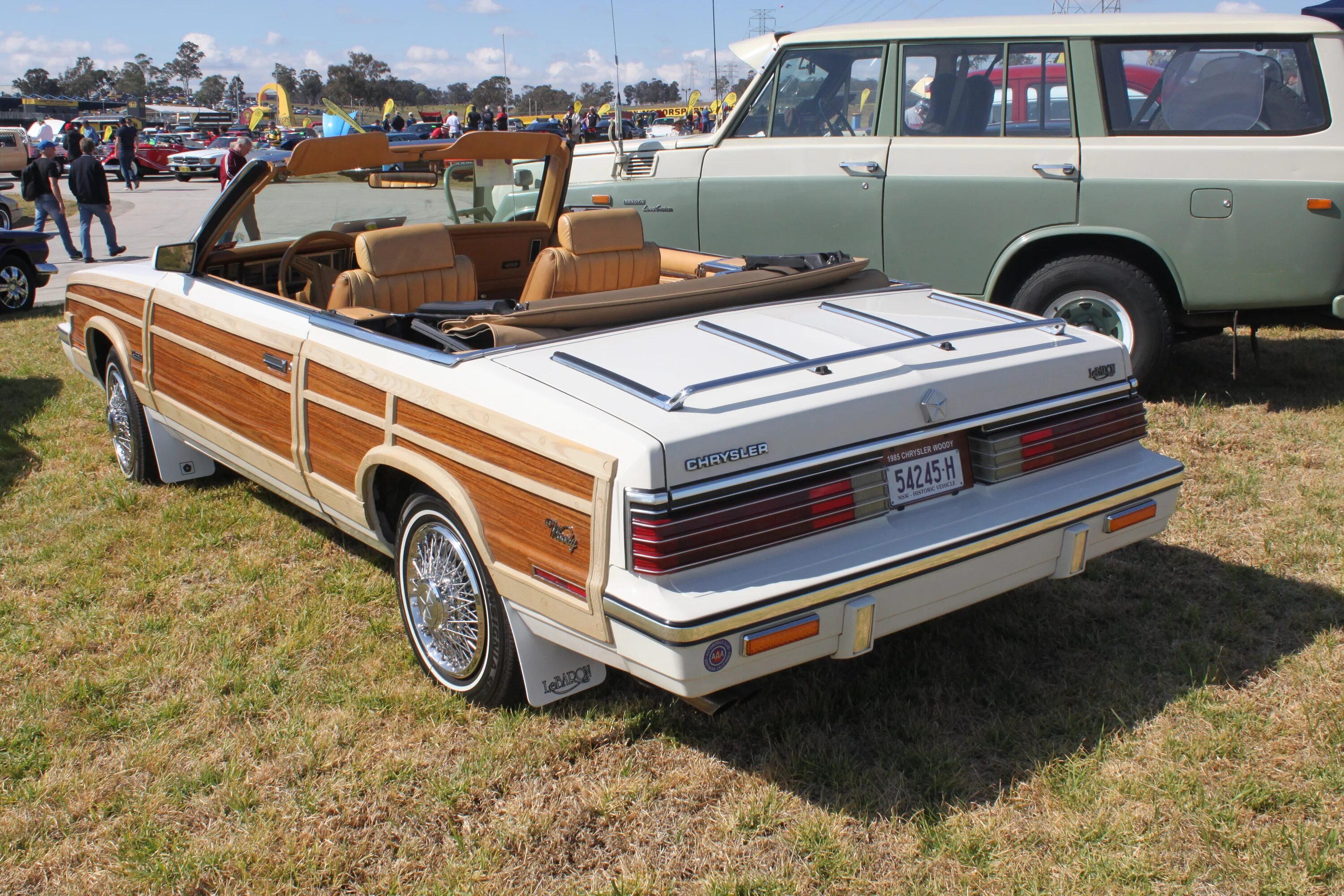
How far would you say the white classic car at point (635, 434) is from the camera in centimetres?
261

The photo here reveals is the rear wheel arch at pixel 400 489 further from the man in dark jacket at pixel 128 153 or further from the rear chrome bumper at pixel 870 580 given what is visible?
the man in dark jacket at pixel 128 153

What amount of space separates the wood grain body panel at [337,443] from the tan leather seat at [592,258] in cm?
90

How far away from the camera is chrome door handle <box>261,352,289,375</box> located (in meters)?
3.77

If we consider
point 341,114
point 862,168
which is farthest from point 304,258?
point 341,114

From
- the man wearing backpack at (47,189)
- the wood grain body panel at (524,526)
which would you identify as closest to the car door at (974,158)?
the wood grain body panel at (524,526)

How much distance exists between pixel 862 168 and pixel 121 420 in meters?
4.34

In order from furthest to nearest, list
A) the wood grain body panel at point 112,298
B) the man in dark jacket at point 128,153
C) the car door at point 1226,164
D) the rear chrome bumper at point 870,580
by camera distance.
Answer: the man in dark jacket at point 128,153
the car door at point 1226,164
the wood grain body panel at point 112,298
the rear chrome bumper at point 870,580

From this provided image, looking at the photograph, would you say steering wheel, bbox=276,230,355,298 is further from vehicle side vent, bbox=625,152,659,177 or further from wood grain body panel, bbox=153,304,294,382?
vehicle side vent, bbox=625,152,659,177

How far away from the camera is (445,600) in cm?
329

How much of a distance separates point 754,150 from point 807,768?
473cm

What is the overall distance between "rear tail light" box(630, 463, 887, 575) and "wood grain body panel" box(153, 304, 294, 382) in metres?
1.81

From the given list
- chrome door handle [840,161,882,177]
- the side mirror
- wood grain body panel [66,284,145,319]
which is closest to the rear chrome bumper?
the side mirror

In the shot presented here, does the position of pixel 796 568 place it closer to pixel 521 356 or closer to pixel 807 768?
pixel 807 768

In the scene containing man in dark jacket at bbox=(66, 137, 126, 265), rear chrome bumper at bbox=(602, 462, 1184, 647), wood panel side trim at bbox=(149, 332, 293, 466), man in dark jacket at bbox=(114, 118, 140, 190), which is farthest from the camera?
man in dark jacket at bbox=(114, 118, 140, 190)
